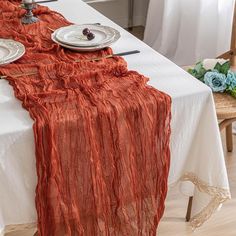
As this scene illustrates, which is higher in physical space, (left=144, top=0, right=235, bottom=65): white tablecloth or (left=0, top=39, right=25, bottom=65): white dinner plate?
(left=0, top=39, right=25, bottom=65): white dinner plate

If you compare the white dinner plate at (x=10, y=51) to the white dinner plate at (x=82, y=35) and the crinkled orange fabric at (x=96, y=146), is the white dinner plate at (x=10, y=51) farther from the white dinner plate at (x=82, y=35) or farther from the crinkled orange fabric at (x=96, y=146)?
the white dinner plate at (x=82, y=35)

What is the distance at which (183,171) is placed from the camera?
1404mm

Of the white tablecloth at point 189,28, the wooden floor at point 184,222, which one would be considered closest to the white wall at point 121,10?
the white tablecloth at point 189,28

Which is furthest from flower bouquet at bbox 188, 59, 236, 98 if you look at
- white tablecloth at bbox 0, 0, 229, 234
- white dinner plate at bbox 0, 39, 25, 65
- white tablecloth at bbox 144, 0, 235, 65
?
white tablecloth at bbox 144, 0, 235, 65

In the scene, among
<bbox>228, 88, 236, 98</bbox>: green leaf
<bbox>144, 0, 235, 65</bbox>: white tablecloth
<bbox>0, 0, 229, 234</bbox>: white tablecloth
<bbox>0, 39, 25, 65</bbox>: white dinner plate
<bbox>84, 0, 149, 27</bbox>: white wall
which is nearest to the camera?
<bbox>0, 0, 229, 234</bbox>: white tablecloth

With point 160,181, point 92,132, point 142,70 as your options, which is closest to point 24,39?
point 142,70

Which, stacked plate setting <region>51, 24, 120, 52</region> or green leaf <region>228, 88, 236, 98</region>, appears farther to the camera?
green leaf <region>228, 88, 236, 98</region>

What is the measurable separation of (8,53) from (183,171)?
62 centimetres

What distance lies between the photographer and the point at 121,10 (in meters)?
3.44

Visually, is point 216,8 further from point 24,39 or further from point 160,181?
point 160,181

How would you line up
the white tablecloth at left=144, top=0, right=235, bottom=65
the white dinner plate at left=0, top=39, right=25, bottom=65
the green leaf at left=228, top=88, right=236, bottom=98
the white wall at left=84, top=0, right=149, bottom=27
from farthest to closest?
1. the white wall at left=84, top=0, right=149, bottom=27
2. the white tablecloth at left=144, top=0, right=235, bottom=65
3. the green leaf at left=228, top=88, right=236, bottom=98
4. the white dinner plate at left=0, top=39, right=25, bottom=65

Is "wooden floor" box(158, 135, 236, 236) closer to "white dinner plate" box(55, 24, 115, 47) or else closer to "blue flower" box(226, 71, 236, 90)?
"blue flower" box(226, 71, 236, 90)

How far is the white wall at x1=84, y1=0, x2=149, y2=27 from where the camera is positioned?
11.1 feet

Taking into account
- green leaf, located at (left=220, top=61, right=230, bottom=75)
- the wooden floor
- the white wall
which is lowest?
the wooden floor
